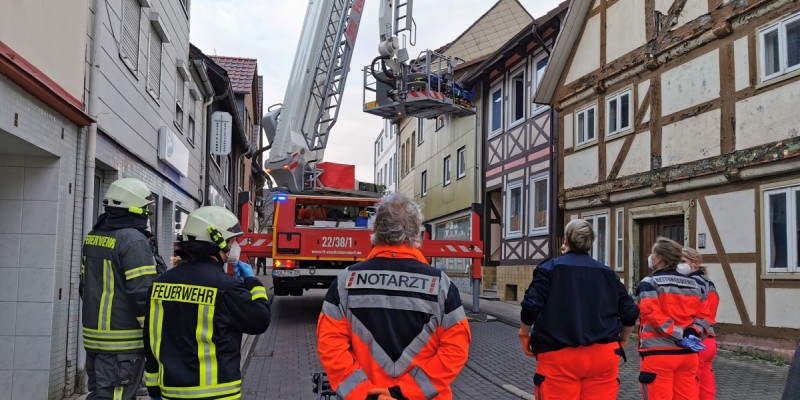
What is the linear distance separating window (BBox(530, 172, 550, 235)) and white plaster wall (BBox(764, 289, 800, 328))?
285 inches

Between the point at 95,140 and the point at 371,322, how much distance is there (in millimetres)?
4833

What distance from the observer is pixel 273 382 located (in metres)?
7.32

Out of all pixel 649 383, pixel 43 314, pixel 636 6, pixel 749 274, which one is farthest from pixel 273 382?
pixel 636 6

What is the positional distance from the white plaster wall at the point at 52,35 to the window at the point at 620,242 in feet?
31.5

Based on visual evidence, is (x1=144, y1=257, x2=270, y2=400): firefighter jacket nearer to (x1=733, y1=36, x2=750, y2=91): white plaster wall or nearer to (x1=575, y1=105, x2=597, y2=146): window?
(x1=733, y1=36, x2=750, y2=91): white plaster wall

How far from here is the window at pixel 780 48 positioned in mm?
9109

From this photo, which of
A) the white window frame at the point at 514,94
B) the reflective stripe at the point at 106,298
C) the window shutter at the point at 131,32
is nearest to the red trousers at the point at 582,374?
the reflective stripe at the point at 106,298

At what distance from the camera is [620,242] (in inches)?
506

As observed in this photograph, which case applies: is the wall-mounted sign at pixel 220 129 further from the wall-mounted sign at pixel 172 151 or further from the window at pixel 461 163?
the window at pixel 461 163

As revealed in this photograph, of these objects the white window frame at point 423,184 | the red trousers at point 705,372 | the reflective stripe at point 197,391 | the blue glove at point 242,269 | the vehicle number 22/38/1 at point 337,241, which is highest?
the white window frame at point 423,184

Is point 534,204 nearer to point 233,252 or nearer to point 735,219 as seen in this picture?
point 735,219

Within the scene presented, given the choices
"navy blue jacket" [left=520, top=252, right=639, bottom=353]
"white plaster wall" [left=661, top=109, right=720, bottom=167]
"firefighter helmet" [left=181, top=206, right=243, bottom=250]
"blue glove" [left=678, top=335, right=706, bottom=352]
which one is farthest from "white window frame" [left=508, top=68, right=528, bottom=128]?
"firefighter helmet" [left=181, top=206, right=243, bottom=250]

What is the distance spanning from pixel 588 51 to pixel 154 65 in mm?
8457

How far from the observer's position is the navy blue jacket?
3.88 m
